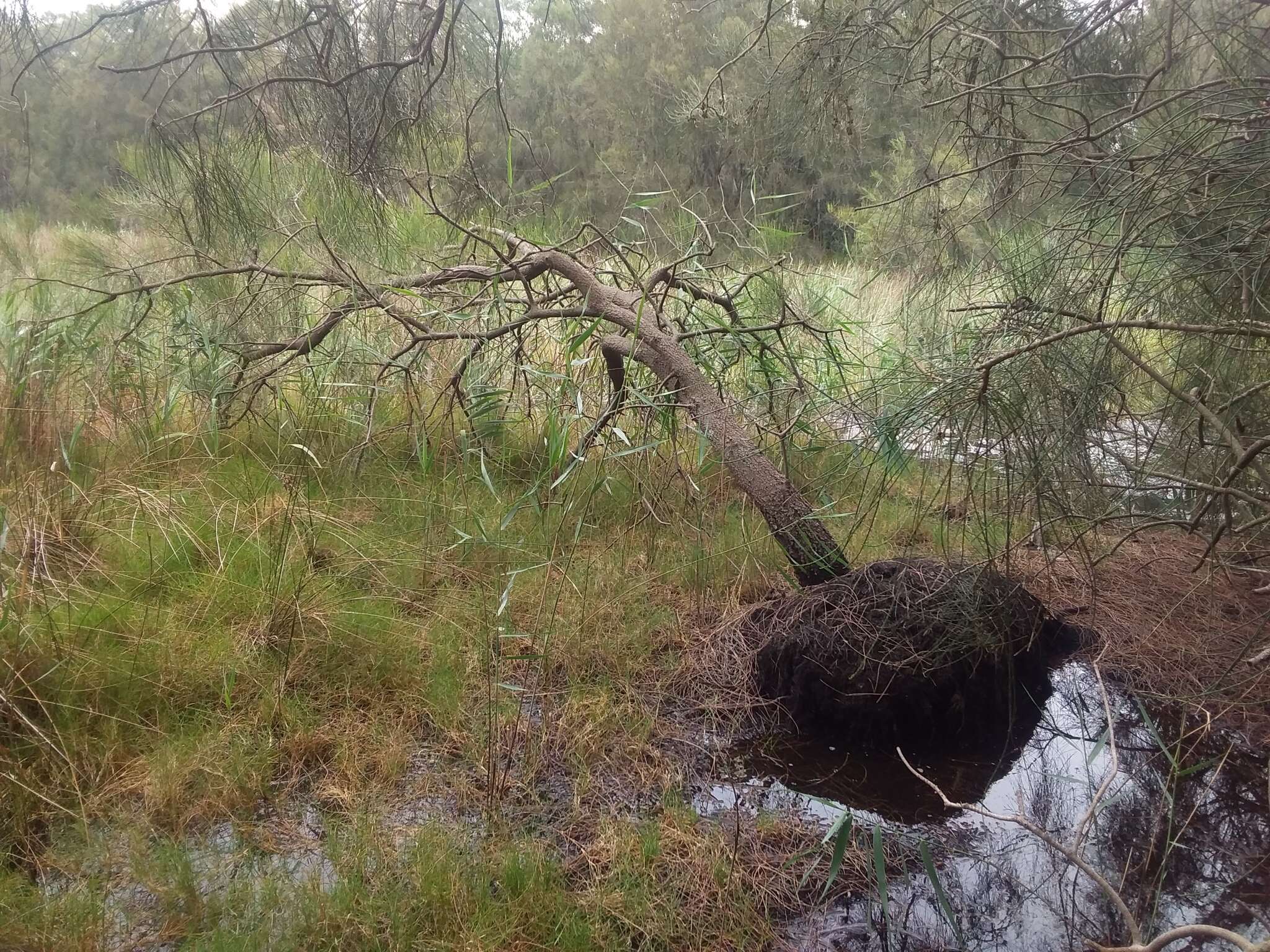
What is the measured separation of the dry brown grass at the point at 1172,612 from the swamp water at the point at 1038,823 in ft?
0.36

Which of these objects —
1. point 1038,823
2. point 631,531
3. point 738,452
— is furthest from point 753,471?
point 1038,823

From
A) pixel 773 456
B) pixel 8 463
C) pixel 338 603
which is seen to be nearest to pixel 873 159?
pixel 773 456

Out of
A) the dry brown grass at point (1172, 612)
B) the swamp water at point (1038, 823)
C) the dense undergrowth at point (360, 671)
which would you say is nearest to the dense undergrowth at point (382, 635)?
the dense undergrowth at point (360, 671)

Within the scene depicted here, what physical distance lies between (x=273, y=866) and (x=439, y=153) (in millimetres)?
2391

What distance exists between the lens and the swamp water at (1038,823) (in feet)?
4.80

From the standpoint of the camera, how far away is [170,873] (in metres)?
1.44

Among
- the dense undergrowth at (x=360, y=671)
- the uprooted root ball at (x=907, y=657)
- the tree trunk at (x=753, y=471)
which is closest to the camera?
the dense undergrowth at (x=360, y=671)

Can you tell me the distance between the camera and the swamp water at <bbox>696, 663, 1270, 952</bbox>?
4.80ft

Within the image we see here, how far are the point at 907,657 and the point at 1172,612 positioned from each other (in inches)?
32.9

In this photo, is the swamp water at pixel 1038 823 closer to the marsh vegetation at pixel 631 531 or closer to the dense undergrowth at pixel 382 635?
the marsh vegetation at pixel 631 531

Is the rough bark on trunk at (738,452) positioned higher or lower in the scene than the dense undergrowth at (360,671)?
higher

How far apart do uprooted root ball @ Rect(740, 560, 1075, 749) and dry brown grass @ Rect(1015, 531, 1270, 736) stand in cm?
23

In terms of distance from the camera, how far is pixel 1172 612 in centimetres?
225

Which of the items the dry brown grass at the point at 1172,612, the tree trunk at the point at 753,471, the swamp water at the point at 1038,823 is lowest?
the swamp water at the point at 1038,823
